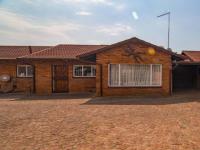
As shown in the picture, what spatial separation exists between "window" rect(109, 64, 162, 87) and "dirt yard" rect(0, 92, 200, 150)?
6.08 m

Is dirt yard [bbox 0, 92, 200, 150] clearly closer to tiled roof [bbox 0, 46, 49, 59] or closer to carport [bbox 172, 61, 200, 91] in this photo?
tiled roof [bbox 0, 46, 49, 59]

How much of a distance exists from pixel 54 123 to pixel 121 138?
2872mm

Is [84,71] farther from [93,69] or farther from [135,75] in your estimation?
[135,75]

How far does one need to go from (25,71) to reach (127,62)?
27.4ft

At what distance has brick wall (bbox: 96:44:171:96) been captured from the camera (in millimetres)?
18531

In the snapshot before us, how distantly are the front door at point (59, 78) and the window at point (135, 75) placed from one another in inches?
184

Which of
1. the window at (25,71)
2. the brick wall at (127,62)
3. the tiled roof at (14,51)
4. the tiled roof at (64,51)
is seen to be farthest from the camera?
the tiled roof at (14,51)

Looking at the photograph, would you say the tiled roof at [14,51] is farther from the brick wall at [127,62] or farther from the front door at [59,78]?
the brick wall at [127,62]

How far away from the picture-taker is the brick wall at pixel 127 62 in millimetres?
18531

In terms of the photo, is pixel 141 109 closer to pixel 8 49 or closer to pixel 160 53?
pixel 160 53

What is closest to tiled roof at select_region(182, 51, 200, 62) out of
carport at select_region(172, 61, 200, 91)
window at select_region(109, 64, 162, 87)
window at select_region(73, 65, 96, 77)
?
carport at select_region(172, 61, 200, 91)

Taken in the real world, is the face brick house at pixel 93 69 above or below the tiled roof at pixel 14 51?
below

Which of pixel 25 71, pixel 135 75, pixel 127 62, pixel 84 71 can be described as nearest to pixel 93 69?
pixel 84 71

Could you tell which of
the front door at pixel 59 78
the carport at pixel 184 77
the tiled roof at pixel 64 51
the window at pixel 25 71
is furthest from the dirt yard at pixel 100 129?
the carport at pixel 184 77
